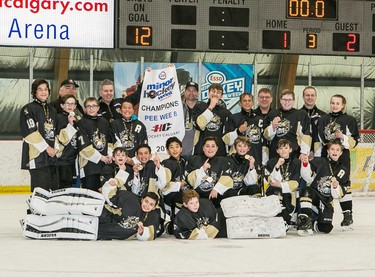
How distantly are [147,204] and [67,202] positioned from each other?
0.70 metres

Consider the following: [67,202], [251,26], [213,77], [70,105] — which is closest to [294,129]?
[70,105]

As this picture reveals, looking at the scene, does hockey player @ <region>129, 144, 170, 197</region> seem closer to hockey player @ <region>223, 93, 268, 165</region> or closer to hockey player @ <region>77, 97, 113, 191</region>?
hockey player @ <region>77, 97, 113, 191</region>

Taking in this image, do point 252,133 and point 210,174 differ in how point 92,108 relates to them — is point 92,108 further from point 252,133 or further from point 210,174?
point 252,133

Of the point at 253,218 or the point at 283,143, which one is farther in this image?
the point at 283,143

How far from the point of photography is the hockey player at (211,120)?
948cm

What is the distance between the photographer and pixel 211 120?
378 inches

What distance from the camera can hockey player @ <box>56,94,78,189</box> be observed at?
→ 880cm

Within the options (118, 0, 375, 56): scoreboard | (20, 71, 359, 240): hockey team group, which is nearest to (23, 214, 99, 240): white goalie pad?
(20, 71, 359, 240): hockey team group

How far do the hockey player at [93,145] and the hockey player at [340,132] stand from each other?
215 centimetres

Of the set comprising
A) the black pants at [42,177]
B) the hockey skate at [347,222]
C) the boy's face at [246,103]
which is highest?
the boy's face at [246,103]

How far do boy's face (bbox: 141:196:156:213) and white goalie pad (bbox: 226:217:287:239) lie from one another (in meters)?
0.72

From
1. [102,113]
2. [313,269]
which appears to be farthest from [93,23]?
[313,269]

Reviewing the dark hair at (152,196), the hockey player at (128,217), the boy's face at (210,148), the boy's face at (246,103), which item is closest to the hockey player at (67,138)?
the hockey player at (128,217)

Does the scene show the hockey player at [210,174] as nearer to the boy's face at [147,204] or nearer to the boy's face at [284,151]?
the boy's face at [284,151]
